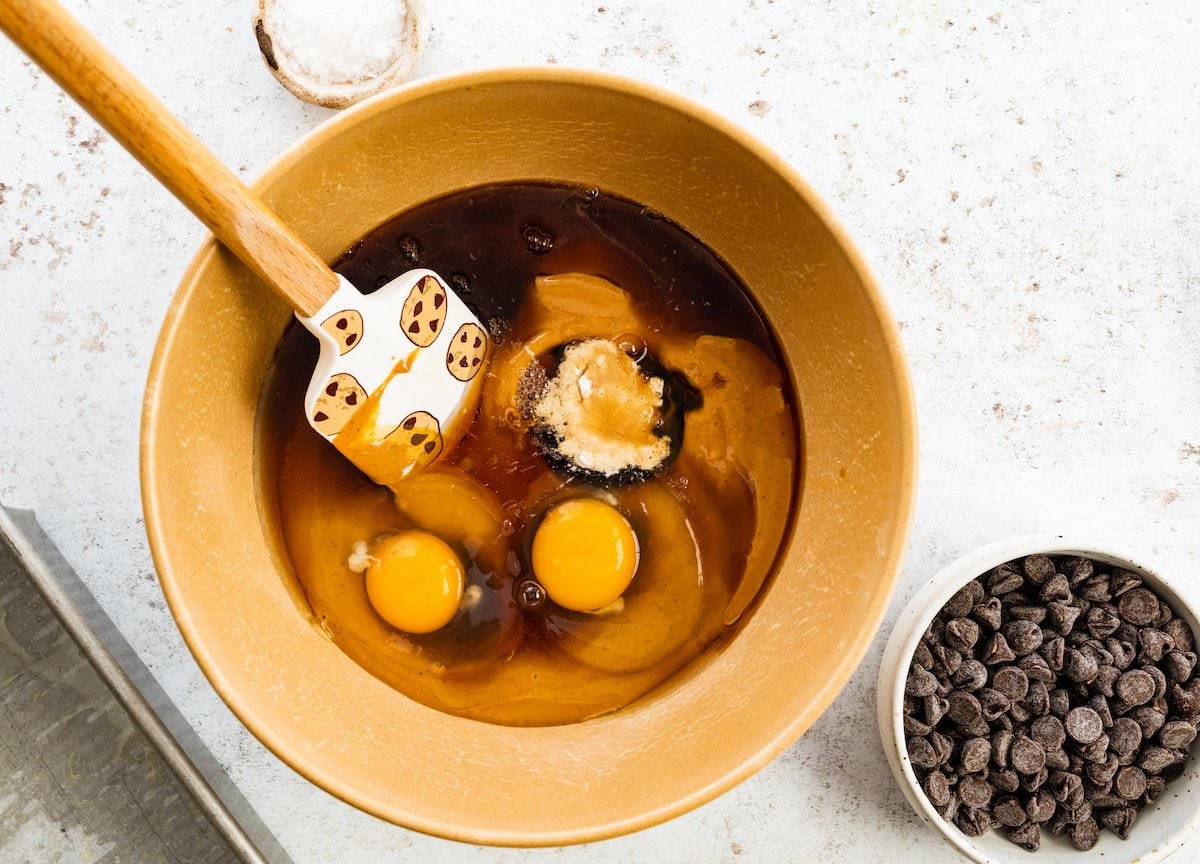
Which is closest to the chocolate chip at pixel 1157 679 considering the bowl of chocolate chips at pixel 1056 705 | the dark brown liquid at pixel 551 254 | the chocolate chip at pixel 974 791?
the bowl of chocolate chips at pixel 1056 705

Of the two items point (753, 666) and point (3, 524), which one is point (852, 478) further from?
point (3, 524)

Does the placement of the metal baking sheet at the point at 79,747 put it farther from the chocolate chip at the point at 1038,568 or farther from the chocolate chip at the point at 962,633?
the chocolate chip at the point at 1038,568

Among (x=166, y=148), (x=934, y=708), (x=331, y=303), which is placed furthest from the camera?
(x=934, y=708)

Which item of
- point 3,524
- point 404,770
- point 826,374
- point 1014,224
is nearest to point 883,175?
point 1014,224

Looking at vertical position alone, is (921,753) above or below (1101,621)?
below

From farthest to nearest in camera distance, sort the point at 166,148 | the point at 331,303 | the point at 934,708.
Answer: the point at 934,708 → the point at 331,303 → the point at 166,148

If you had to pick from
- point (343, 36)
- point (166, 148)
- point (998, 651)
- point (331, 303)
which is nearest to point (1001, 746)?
point (998, 651)

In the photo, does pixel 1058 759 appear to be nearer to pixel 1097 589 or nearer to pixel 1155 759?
pixel 1155 759
